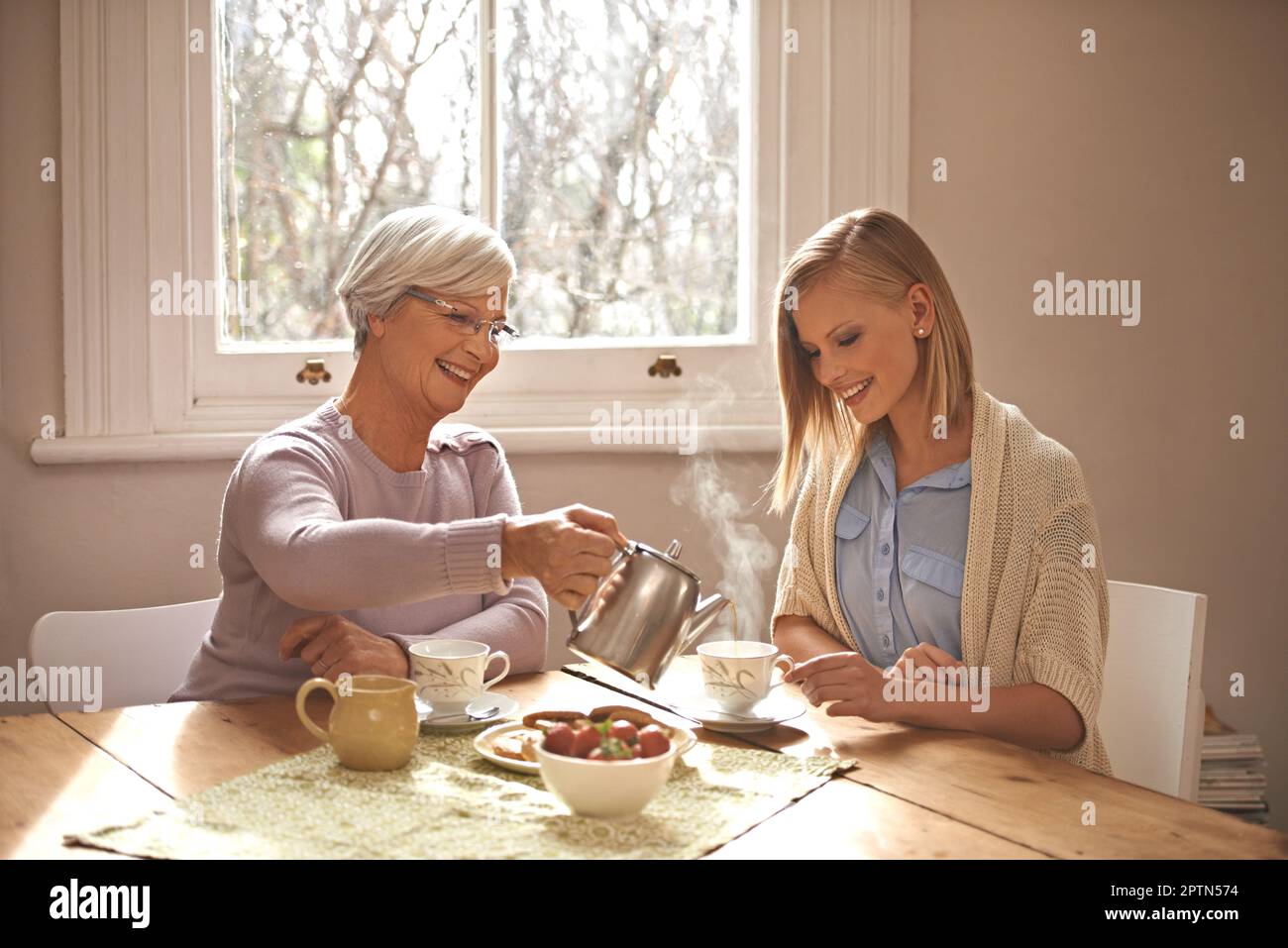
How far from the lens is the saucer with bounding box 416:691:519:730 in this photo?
4.83ft

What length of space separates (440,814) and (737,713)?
0.47 meters

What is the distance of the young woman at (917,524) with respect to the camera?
1.59 m

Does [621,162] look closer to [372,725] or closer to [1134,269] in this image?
[1134,269]

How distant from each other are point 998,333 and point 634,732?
1.80 m

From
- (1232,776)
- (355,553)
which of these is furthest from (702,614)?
(1232,776)

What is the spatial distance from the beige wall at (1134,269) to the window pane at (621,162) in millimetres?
378

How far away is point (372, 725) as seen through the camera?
1298 millimetres

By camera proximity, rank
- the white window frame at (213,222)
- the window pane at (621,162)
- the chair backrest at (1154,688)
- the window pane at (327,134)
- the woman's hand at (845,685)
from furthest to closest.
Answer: the window pane at (621,162) → the window pane at (327,134) → the white window frame at (213,222) → the chair backrest at (1154,688) → the woman's hand at (845,685)

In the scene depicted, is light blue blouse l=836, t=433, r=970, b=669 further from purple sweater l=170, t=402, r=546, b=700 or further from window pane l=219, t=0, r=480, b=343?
window pane l=219, t=0, r=480, b=343

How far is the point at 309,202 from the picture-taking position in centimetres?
256

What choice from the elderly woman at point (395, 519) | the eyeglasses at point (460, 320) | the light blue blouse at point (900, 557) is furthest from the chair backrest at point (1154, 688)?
the eyeglasses at point (460, 320)

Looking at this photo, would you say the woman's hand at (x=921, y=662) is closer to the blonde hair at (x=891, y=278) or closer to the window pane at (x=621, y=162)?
the blonde hair at (x=891, y=278)
